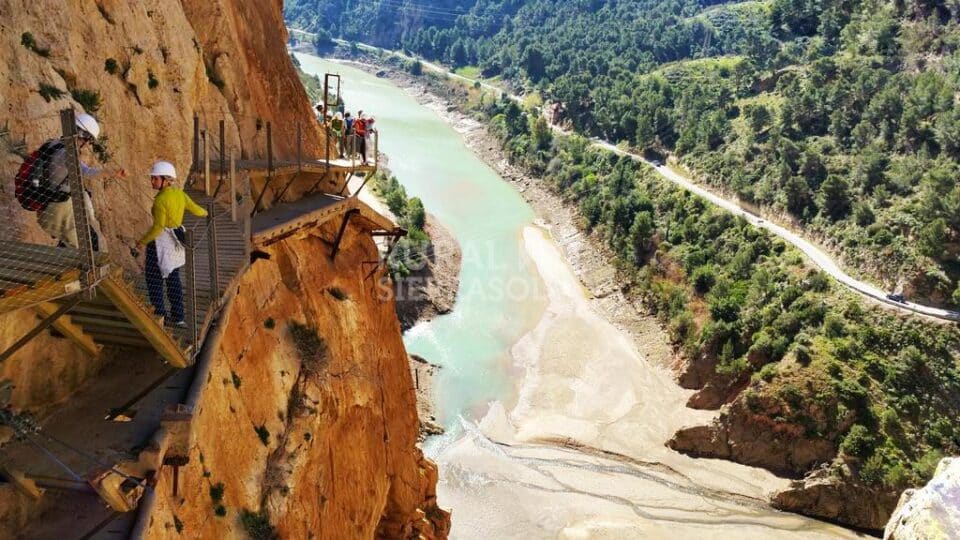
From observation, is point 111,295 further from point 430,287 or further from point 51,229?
point 430,287

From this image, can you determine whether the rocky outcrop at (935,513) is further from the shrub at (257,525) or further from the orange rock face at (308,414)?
the shrub at (257,525)

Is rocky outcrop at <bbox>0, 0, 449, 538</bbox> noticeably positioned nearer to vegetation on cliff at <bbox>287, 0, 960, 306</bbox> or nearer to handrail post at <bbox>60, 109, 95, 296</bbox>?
handrail post at <bbox>60, 109, 95, 296</bbox>

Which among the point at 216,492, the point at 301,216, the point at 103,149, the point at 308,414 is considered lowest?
the point at 308,414

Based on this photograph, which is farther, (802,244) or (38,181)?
(802,244)

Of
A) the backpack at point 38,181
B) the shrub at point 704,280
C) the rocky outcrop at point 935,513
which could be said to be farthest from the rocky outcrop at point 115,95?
the shrub at point 704,280

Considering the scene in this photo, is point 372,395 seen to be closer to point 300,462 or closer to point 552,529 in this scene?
point 300,462

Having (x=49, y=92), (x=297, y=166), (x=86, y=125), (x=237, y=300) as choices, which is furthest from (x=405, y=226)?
(x=86, y=125)

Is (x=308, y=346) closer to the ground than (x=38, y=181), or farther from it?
closer to the ground
